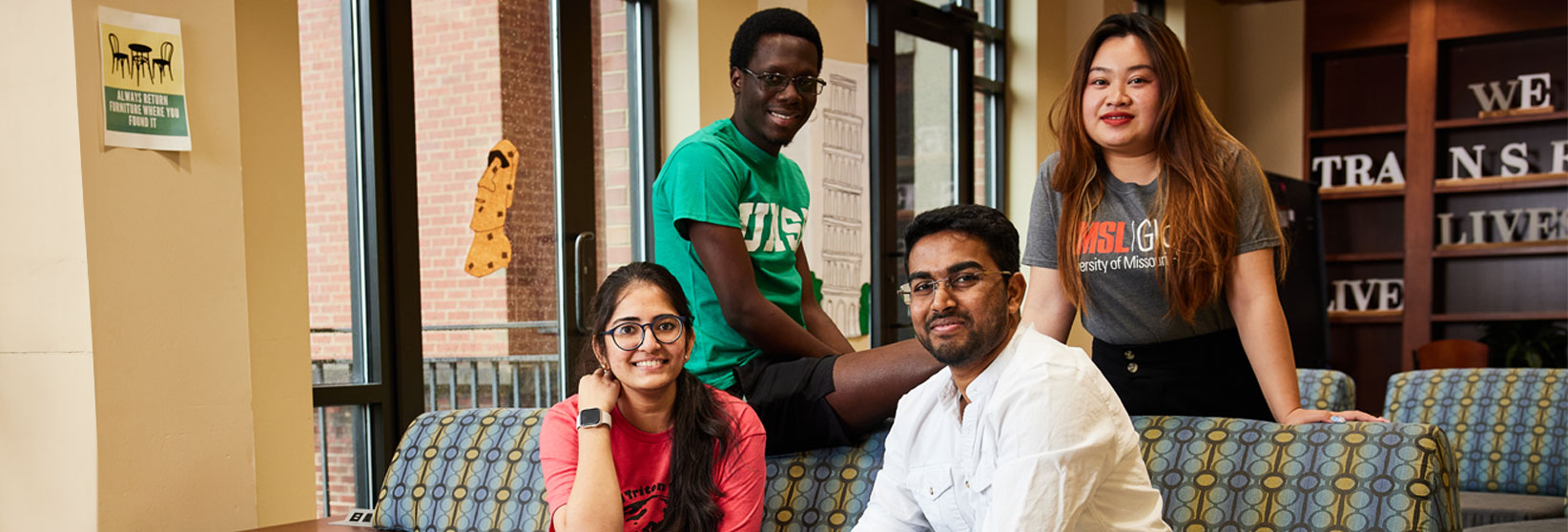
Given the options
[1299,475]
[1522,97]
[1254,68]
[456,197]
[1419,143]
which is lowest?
[1299,475]

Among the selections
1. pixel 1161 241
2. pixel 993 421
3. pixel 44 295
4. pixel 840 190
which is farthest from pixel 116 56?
pixel 840 190

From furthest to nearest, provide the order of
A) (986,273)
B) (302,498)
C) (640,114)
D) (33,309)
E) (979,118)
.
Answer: (979,118) → (640,114) → (302,498) → (33,309) → (986,273)

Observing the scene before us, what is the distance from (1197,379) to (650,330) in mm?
865

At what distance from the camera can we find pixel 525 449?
2432mm

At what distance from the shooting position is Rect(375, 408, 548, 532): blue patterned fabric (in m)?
2.39

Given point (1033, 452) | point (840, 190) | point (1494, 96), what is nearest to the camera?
point (1033, 452)


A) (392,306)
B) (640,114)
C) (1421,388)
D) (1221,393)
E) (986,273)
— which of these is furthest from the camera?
(640,114)

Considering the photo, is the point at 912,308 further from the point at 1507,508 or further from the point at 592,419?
the point at 1507,508

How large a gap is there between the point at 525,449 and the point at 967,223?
1.14 meters

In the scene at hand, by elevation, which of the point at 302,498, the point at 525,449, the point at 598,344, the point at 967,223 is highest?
the point at 967,223

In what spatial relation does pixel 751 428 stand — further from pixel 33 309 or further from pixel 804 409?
pixel 33 309

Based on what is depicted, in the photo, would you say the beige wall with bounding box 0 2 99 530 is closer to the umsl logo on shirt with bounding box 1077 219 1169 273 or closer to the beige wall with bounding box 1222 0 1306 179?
the umsl logo on shirt with bounding box 1077 219 1169 273

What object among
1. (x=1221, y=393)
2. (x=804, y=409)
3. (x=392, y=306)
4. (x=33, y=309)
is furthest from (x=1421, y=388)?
(x=33, y=309)

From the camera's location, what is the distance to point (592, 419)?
6.69ft
